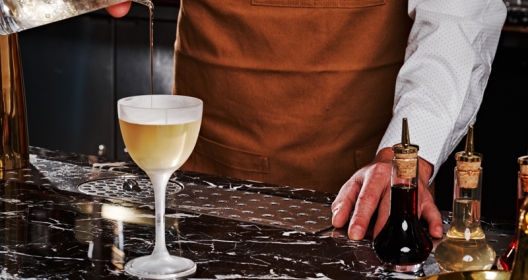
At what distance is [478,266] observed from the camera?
0.98 metres

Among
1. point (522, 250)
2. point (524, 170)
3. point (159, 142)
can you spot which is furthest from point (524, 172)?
point (159, 142)

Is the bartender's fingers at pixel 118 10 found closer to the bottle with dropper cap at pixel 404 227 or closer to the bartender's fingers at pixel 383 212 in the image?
the bartender's fingers at pixel 383 212

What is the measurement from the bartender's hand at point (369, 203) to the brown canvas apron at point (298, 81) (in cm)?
52

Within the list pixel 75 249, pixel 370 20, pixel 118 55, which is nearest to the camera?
pixel 75 249

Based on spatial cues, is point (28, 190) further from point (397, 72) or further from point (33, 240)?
point (397, 72)

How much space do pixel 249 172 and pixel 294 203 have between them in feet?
1.82

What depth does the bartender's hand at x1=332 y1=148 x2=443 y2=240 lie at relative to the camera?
1.17m

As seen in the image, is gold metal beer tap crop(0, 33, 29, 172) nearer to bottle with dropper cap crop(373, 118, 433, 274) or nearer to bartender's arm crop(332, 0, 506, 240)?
bartender's arm crop(332, 0, 506, 240)

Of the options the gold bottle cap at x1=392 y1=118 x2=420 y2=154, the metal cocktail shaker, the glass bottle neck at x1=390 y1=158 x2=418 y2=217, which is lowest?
the glass bottle neck at x1=390 y1=158 x2=418 y2=217

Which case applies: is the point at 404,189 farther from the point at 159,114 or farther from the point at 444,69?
the point at 444,69

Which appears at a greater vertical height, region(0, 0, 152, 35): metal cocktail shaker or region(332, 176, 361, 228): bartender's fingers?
region(0, 0, 152, 35): metal cocktail shaker

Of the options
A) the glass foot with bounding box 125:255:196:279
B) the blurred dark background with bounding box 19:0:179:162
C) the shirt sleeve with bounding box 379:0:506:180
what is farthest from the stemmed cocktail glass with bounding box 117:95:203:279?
the blurred dark background with bounding box 19:0:179:162

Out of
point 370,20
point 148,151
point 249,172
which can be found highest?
point 370,20

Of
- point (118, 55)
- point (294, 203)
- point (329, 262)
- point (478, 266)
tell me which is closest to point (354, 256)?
point (329, 262)
